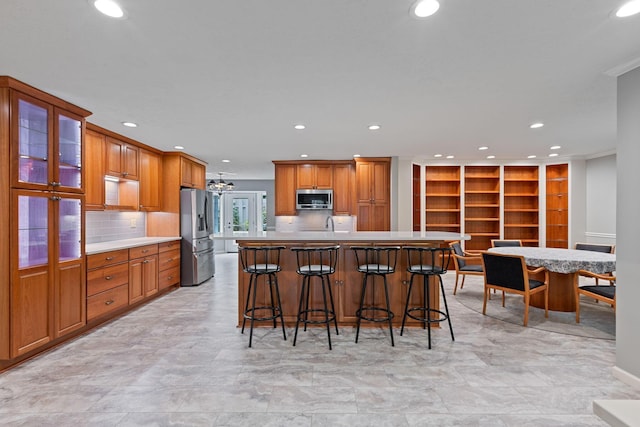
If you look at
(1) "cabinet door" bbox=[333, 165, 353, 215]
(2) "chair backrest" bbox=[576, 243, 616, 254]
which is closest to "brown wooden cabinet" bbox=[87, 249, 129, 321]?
(1) "cabinet door" bbox=[333, 165, 353, 215]

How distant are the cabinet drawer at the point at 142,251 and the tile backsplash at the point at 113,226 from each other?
63 cm

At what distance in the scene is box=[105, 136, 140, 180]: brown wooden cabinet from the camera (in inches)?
166

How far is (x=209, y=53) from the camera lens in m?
2.15

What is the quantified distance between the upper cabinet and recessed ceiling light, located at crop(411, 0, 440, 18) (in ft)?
15.5

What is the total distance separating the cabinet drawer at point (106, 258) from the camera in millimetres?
3459

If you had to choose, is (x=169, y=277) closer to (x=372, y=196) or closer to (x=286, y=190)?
(x=286, y=190)

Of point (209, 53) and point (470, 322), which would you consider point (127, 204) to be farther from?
point (470, 322)

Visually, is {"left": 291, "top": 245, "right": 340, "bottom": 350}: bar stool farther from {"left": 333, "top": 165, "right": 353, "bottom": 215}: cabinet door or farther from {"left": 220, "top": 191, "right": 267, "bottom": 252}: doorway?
{"left": 220, "top": 191, "right": 267, "bottom": 252}: doorway

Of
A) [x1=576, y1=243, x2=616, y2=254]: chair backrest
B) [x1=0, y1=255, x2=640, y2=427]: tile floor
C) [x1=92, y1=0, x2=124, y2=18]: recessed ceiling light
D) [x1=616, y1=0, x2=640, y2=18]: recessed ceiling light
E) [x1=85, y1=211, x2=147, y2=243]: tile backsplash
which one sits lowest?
[x1=0, y1=255, x2=640, y2=427]: tile floor

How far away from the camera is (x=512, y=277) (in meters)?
3.69

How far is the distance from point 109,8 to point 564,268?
474 cm

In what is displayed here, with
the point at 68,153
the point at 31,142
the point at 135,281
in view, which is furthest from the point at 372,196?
the point at 31,142

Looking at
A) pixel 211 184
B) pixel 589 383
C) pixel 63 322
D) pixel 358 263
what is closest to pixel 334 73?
pixel 358 263

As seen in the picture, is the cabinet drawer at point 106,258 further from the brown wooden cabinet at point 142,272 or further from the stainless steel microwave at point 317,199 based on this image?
the stainless steel microwave at point 317,199
